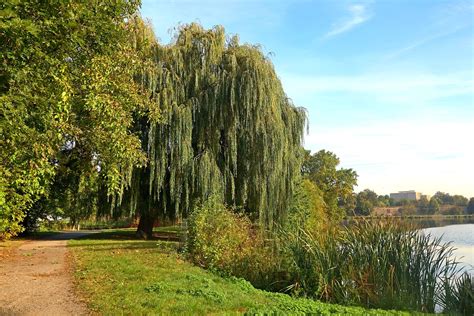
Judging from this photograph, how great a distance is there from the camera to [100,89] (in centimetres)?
1027

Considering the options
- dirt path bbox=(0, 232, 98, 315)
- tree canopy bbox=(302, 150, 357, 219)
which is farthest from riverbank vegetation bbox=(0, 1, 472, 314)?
tree canopy bbox=(302, 150, 357, 219)

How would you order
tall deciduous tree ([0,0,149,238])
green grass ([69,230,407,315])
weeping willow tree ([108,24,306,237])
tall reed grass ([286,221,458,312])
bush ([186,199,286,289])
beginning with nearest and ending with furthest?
tall deciduous tree ([0,0,149,238]), green grass ([69,230,407,315]), tall reed grass ([286,221,458,312]), bush ([186,199,286,289]), weeping willow tree ([108,24,306,237])

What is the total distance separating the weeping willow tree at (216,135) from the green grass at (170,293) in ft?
19.2

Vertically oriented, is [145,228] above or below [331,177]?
below

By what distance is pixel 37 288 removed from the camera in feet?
29.9

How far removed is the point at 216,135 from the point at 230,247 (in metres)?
6.40

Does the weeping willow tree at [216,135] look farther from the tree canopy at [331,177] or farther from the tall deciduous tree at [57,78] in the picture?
the tree canopy at [331,177]

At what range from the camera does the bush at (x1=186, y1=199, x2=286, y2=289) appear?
11867 millimetres

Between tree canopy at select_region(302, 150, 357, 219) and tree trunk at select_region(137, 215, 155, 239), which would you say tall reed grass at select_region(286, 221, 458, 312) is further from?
tree canopy at select_region(302, 150, 357, 219)

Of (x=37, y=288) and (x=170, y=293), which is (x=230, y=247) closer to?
(x=170, y=293)

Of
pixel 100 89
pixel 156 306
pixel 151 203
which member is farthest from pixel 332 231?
pixel 151 203

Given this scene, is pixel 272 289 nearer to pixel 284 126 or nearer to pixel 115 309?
pixel 115 309

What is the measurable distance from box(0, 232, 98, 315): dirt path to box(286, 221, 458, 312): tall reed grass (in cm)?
524

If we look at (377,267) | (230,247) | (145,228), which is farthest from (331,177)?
(377,267)
